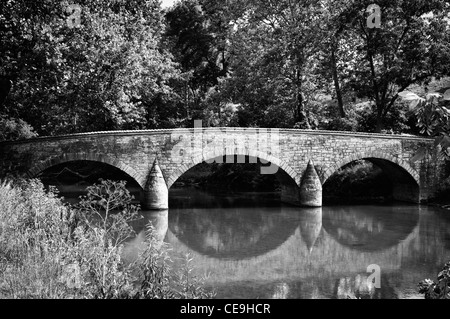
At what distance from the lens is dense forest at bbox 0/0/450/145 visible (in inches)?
627

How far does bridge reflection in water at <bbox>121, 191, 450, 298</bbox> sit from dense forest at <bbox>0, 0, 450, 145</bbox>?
17.0ft

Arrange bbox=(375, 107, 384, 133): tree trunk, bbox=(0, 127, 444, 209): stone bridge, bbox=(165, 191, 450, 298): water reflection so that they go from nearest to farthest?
bbox=(165, 191, 450, 298): water reflection < bbox=(0, 127, 444, 209): stone bridge < bbox=(375, 107, 384, 133): tree trunk

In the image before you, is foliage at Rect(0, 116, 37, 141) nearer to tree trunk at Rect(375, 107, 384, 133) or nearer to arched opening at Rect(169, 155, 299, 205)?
arched opening at Rect(169, 155, 299, 205)

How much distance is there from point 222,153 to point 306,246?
7349mm

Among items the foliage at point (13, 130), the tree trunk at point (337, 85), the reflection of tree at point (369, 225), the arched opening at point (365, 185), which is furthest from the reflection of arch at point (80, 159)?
the tree trunk at point (337, 85)

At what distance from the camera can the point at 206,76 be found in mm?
36688

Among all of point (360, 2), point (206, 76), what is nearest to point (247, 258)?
point (360, 2)

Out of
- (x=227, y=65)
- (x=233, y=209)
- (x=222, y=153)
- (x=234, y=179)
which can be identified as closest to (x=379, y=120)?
(x=234, y=179)

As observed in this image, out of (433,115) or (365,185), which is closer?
(433,115)

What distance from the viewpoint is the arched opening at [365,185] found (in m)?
25.8

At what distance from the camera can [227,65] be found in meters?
36.1

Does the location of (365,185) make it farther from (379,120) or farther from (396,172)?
(379,120)

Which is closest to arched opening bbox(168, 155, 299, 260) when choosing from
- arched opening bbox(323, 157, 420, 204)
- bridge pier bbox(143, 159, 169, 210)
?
bridge pier bbox(143, 159, 169, 210)
